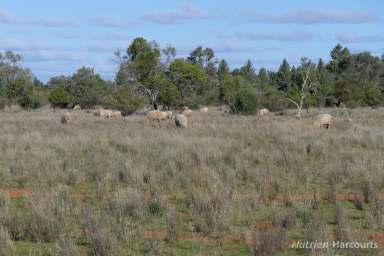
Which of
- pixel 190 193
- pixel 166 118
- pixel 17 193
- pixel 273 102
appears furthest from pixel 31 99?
pixel 190 193

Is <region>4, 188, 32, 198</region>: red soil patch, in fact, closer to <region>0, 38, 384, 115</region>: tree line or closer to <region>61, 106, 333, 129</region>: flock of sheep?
<region>61, 106, 333, 129</region>: flock of sheep

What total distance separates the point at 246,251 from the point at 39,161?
8762 mm

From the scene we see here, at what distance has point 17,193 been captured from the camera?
1174 centimetres

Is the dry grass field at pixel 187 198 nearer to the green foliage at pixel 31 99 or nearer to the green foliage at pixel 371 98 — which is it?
the green foliage at pixel 31 99

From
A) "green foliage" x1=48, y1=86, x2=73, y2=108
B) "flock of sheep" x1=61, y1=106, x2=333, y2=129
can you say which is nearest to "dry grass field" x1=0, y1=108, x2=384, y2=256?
"flock of sheep" x1=61, y1=106, x2=333, y2=129

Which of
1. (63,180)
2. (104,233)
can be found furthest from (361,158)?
(104,233)

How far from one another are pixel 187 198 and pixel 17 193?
3.59 m

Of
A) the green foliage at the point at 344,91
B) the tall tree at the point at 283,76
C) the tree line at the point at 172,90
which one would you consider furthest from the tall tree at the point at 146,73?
the tall tree at the point at 283,76

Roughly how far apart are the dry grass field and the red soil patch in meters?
0.02

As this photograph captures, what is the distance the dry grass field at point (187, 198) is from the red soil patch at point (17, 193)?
0.02 m

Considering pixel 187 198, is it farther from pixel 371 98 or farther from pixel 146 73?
pixel 371 98

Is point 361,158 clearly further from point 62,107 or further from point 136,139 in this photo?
point 62,107

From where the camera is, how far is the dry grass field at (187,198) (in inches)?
305

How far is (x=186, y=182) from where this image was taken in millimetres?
12234
